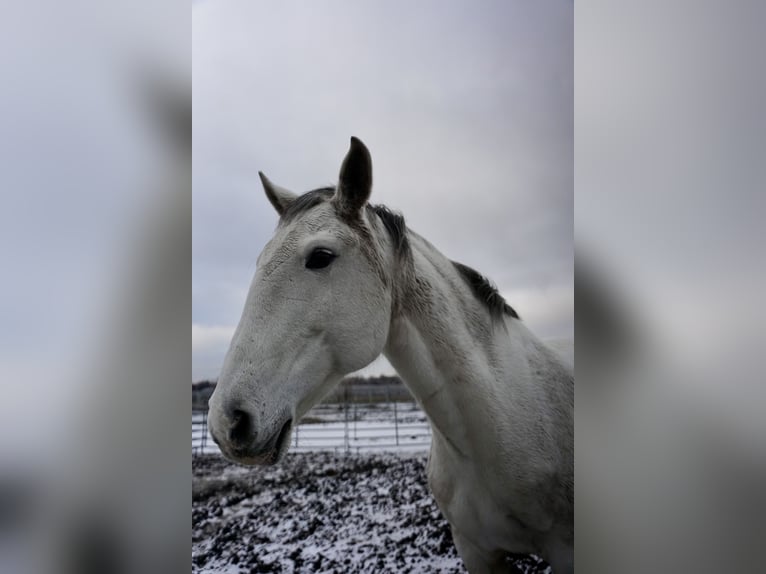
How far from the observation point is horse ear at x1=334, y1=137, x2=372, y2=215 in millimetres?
1085

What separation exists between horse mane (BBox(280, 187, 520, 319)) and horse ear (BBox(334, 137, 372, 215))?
0.15 ft

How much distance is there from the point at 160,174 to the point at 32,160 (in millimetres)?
202

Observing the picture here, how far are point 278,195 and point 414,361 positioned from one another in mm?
548

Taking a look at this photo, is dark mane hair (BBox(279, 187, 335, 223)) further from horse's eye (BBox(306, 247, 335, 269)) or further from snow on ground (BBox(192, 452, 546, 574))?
snow on ground (BBox(192, 452, 546, 574))

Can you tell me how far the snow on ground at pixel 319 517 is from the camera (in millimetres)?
1417

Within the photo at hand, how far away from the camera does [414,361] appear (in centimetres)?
113

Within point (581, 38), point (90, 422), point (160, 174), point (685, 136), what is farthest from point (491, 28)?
point (90, 422)

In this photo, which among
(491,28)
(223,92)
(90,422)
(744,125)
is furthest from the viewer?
(491,28)

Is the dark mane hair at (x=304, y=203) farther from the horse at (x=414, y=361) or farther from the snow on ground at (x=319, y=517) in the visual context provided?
the snow on ground at (x=319, y=517)

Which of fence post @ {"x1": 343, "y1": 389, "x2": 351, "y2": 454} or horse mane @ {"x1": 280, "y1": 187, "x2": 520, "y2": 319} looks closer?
horse mane @ {"x1": 280, "y1": 187, "x2": 520, "y2": 319}

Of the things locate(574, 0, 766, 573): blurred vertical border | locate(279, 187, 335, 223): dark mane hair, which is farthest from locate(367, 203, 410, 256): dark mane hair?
locate(574, 0, 766, 573): blurred vertical border

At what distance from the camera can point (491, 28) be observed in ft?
5.16

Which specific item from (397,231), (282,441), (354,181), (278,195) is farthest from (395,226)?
(282,441)

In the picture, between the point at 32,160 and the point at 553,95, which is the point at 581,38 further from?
the point at 32,160
